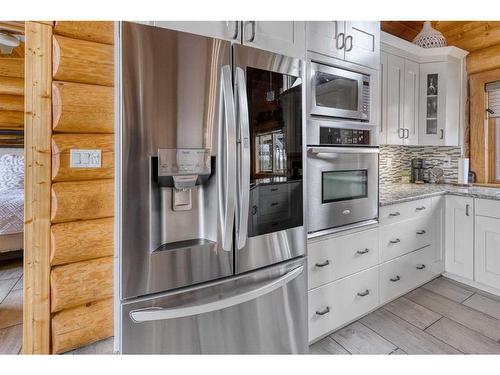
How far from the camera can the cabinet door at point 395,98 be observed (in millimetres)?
2652

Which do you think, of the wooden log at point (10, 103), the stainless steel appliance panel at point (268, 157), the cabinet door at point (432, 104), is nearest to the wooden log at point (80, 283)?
the stainless steel appliance panel at point (268, 157)

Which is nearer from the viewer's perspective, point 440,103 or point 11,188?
point 440,103

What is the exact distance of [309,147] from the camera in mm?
1607

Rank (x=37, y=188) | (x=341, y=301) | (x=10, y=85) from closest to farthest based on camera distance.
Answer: (x=37, y=188), (x=341, y=301), (x=10, y=85)

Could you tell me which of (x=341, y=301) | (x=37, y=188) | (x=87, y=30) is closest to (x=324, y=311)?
(x=341, y=301)

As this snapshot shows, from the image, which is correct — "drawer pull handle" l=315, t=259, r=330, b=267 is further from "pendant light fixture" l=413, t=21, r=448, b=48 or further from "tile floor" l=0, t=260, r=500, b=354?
"pendant light fixture" l=413, t=21, r=448, b=48

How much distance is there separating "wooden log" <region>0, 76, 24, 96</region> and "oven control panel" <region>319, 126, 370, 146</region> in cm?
435

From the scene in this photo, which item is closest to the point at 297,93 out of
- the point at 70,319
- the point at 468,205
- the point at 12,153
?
the point at 70,319

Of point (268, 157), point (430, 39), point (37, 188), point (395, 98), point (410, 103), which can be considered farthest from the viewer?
point (430, 39)

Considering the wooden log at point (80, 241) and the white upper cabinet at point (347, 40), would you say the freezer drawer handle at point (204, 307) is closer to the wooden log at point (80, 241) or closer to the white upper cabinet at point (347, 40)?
the wooden log at point (80, 241)

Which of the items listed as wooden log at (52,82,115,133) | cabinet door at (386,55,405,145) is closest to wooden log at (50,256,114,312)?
wooden log at (52,82,115,133)

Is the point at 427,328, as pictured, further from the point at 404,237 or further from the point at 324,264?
the point at 324,264

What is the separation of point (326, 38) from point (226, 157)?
1073 mm

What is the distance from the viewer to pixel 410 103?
2.86 metres
